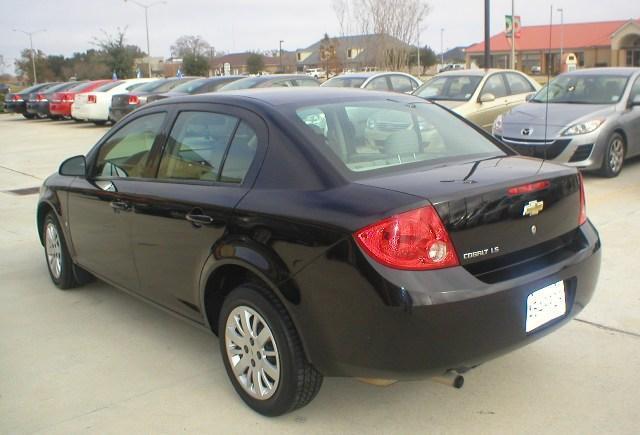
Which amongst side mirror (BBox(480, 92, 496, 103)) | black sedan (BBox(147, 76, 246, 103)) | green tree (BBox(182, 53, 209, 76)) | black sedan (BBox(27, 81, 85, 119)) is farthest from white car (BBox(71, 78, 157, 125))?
green tree (BBox(182, 53, 209, 76))

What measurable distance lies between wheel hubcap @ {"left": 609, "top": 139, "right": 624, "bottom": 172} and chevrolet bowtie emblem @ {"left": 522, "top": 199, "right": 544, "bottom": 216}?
6732mm

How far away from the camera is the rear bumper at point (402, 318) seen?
2734mm

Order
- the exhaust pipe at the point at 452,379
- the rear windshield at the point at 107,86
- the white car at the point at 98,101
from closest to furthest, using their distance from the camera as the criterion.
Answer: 1. the exhaust pipe at the point at 452,379
2. the white car at the point at 98,101
3. the rear windshield at the point at 107,86

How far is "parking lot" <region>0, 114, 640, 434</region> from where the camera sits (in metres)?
3.29

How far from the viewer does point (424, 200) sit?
111 inches

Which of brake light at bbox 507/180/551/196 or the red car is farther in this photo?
the red car

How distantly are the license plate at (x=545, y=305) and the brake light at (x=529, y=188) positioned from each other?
0.45 meters

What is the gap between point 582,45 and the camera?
59.7m

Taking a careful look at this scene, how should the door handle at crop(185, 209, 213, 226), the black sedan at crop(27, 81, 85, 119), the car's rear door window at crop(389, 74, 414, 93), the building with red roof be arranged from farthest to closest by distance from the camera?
the building with red roof < the black sedan at crop(27, 81, 85, 119) < the car's rear door window at crop(389, 74, 414, 93) < the door handle at crop(185, 209, 213, 226)

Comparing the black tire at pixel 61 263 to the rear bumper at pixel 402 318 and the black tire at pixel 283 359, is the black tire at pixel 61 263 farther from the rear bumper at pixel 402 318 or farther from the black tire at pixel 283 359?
the rear bumper at pixel 402 318

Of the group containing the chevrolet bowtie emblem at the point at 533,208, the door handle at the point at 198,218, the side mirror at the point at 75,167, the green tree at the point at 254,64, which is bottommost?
the door handle at the point at 198,218

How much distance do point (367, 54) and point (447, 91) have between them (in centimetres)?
2670

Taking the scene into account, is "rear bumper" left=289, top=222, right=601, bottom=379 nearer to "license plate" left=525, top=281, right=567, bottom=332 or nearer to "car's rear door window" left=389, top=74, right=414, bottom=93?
"license plate" left=525, top=281, right=567, bottom=332

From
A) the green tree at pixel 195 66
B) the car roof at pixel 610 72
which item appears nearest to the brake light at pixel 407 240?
the car roof at pixel 610 72
